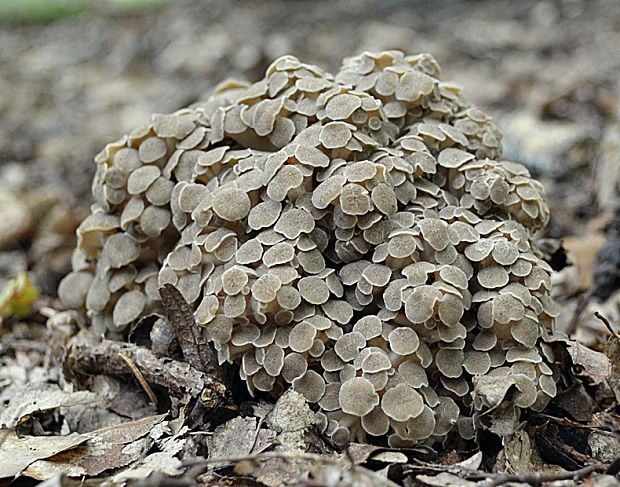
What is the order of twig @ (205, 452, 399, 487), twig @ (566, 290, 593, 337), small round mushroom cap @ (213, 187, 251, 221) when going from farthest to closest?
twig @ (566, 290, 593, 337) < small round mushroom cap @ (213, 187, 251, 221) < twig @ (205, 452, 399, 487)

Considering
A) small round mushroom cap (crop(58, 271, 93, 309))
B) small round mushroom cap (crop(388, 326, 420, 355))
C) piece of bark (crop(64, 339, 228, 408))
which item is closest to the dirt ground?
piece of bark (crop(64, 339, 228, 408))

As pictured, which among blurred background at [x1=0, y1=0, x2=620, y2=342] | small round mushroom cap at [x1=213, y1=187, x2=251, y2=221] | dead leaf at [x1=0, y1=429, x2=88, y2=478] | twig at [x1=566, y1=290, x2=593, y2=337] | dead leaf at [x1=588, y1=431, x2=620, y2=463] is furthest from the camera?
blurred background at [x1=0, y1=0, x2=620, y2=342]

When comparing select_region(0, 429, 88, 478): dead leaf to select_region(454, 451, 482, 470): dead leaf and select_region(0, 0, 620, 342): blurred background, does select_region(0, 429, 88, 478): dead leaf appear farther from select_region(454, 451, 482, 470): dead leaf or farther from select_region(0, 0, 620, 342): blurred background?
select_region(0, 0, 620, 342): blurred background

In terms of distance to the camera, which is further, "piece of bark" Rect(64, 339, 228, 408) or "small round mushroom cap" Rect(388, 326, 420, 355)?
"piece of bark" Rect(64, 339, 228, 408)

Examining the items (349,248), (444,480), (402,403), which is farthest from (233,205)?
(444,480)

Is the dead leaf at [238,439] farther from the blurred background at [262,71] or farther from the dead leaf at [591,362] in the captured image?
the blurred background at [262,71]

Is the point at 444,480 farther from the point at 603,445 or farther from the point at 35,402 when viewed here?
the point at 35,402

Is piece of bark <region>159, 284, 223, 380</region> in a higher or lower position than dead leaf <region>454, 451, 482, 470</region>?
higher
